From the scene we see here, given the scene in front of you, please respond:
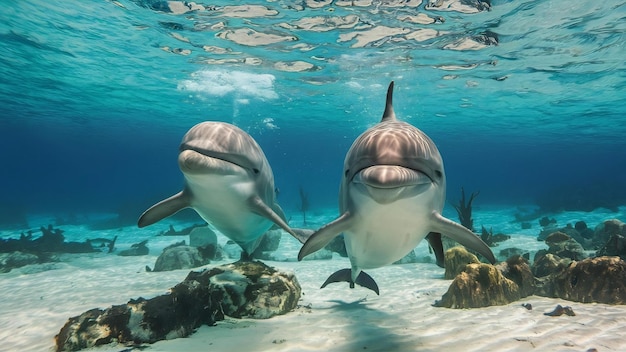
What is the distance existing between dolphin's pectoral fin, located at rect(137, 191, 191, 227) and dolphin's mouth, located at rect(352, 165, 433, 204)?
322cm

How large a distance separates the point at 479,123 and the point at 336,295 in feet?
117

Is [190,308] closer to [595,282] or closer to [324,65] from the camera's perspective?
[595,282]

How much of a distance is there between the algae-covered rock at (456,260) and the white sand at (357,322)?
0.41 m

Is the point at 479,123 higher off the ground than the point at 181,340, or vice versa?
the point at 479,123

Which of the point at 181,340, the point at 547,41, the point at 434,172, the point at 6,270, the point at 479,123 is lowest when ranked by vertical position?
the point at 6,270

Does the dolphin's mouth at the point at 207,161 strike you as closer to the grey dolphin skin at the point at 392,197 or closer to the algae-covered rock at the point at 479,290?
the grey dolphin skin at the point at 392,197

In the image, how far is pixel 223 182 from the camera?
4.71 m

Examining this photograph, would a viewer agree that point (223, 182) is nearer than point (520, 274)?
Yes

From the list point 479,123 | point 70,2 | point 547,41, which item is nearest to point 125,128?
point 70,2

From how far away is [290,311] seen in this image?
597 cm

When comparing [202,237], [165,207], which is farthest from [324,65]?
[165,207]

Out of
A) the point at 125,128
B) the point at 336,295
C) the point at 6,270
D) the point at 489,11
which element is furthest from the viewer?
the point at 125,128

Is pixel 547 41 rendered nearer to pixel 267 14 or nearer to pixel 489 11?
pixel 489 11

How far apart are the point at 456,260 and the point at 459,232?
560 cm
